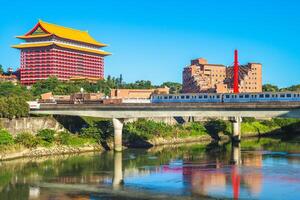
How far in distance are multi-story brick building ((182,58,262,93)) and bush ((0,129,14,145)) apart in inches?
3725

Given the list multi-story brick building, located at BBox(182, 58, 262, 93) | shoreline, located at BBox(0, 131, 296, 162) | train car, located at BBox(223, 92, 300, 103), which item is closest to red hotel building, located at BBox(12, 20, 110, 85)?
multi-story brick building, located at BBox(182, 58, 262, 93)

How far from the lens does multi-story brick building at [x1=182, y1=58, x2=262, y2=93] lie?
15762 cm

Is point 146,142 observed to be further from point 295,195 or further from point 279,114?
point 295,195

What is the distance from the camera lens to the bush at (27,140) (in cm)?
6725

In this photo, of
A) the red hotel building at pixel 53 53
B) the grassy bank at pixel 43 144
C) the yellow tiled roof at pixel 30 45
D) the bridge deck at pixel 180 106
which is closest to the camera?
the bridge deck at pixel 180 106

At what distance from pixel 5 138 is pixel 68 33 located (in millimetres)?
94152

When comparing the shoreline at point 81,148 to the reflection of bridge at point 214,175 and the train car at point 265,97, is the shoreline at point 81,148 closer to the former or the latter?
the reflection of bridge at point 214,175

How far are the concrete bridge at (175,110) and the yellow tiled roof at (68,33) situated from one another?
234ft

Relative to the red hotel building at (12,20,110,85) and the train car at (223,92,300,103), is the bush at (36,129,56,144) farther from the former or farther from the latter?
the red hotel building at (12,20,110,85)

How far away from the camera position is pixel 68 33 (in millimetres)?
154750

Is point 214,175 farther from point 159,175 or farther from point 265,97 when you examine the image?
point 265,97

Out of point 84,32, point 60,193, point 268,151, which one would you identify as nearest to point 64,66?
point 84,32

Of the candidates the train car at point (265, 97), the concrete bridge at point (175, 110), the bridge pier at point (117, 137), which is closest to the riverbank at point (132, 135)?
the bridge pier at point (117, 137)

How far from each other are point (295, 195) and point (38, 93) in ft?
310
